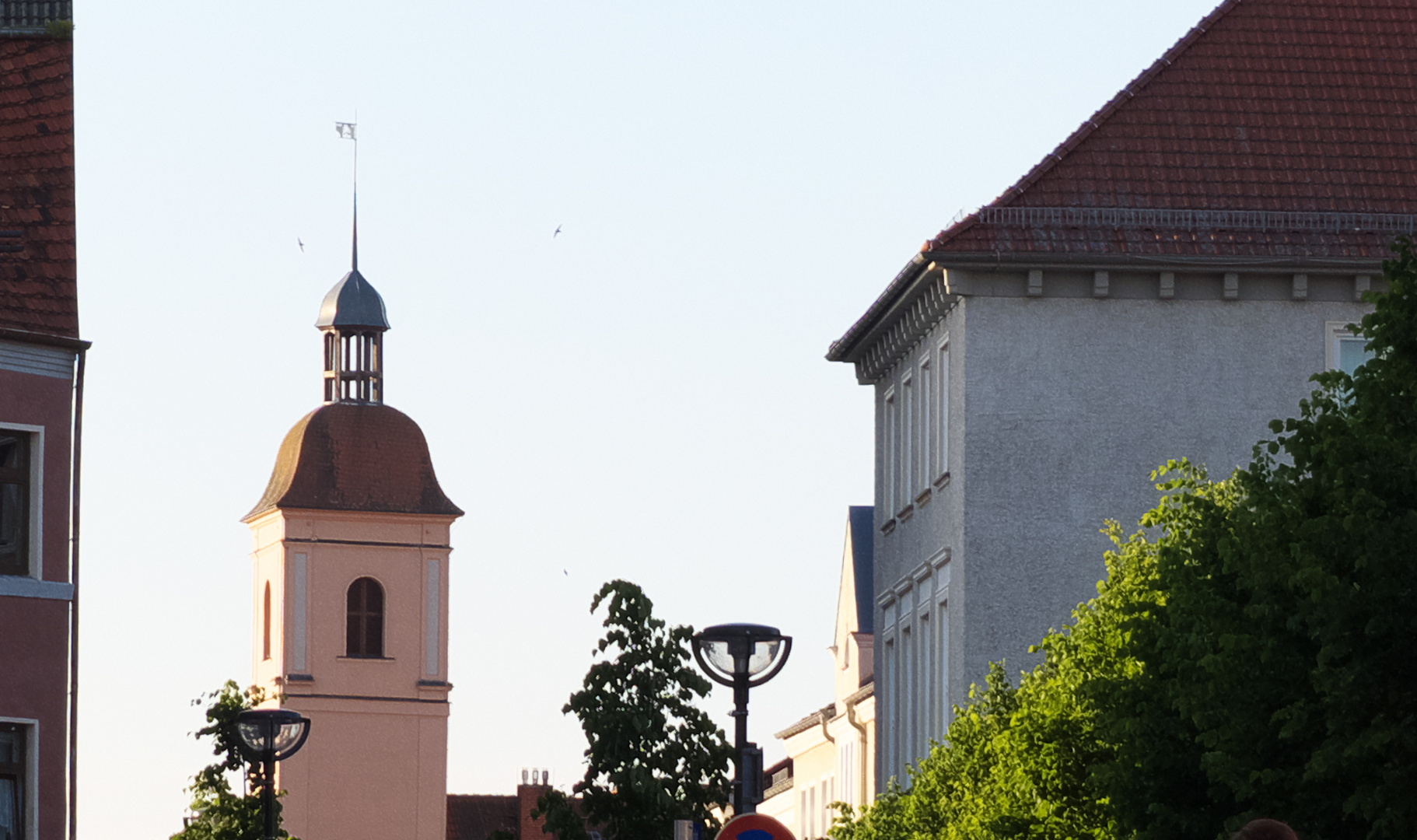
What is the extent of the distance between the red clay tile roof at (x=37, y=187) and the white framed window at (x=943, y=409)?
39.0 ft

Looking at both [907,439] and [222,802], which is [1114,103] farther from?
[222,802]

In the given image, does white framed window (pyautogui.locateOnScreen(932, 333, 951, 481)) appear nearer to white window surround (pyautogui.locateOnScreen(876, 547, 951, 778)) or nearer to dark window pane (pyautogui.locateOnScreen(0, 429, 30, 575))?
white window surround (pyautogui.locateOnScreen(876, 547, 951, 778))

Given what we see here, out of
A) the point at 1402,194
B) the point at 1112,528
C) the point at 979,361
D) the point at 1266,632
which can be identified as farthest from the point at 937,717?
the point at 1266,632

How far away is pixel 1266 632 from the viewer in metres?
22.2

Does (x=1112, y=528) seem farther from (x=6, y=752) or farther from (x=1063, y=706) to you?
(x=6, y=752)

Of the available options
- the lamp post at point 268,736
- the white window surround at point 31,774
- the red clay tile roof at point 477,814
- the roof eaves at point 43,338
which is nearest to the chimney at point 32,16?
the roof eaves at point 43,338

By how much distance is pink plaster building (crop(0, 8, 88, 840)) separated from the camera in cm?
2991

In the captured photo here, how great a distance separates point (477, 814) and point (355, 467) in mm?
40006

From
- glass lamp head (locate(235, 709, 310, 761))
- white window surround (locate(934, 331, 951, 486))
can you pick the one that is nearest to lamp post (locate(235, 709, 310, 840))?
glass lamp head (locate(235, 709, 310, 761))

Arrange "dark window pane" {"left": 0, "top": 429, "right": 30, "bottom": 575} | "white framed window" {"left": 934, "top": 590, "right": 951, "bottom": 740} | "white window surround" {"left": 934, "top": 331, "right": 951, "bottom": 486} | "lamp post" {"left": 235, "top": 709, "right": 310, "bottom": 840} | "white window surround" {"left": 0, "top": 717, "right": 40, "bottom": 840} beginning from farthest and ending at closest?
"white window surround" {"left": 934, "top": 331, "right": 951, "bottom": 486}
"white framed window" {"left": 934, "top": 590, "right": 951, "bottom": 740}
"dark window pane" {"left": 0, "top": 429, "right": 30, "bottom": 575}
"white window surround" {"left": 0, "top": 717, "right": 40, "bottom": 840}
"lamp post" {"left": 235, "top": 709, "right": 310, "bottom": 840}

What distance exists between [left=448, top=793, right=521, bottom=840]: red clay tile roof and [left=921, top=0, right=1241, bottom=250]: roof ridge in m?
110

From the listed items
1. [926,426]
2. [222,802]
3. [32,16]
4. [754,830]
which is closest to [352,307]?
[222,802]

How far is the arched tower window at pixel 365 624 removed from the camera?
11325 centimetres

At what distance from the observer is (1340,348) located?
1517 inches
